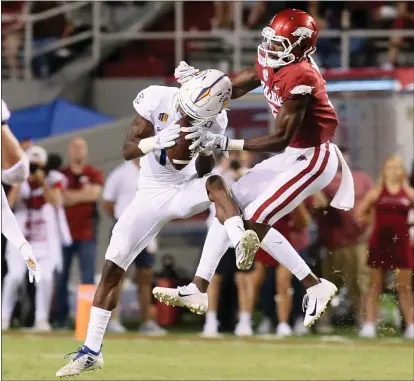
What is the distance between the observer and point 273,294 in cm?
1329

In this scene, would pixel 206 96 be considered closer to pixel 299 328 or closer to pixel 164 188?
pixel 164 188

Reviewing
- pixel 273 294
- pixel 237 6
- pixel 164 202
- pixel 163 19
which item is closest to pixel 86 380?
pixel 164 202

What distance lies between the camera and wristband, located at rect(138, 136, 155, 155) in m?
7.96

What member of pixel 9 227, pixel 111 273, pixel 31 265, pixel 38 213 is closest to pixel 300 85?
pixel 111 273

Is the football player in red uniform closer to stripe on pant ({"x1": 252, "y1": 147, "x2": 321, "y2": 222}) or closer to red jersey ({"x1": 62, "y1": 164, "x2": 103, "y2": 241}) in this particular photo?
stripe on pant ({"x1": 252, "y1": 147, "x2": 321, "y2": 222})

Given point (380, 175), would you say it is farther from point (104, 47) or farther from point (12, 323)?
point (104, 47)

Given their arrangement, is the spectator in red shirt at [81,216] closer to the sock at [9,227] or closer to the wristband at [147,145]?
the sock at [9,227]

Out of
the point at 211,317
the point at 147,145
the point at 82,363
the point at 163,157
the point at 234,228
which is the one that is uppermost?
the point at 147,145

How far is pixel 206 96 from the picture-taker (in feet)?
26.0

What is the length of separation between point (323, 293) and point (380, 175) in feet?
17.1

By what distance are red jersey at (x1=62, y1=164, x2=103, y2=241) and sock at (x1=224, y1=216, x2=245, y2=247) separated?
223 inches

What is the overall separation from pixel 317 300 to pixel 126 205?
4.91 meters

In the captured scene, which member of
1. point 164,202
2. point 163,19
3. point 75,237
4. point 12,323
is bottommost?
point 12,323

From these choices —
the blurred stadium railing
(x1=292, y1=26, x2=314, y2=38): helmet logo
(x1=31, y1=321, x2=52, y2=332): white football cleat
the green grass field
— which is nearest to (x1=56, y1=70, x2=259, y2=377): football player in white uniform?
(x1=292, y1=26, x2=314, y2=38): helmet logo
